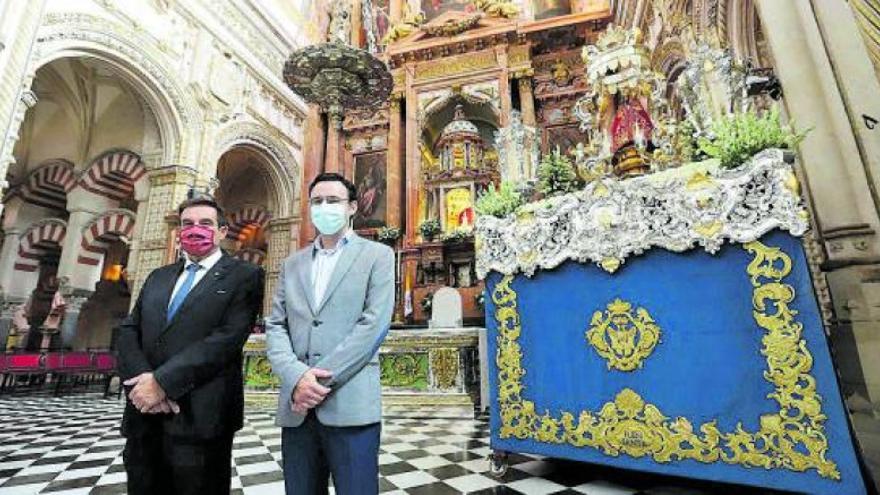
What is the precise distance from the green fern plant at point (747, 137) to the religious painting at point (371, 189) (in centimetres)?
954

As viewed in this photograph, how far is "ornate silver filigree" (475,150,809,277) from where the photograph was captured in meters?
1.92

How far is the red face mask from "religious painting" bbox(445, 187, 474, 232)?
27.5 ft

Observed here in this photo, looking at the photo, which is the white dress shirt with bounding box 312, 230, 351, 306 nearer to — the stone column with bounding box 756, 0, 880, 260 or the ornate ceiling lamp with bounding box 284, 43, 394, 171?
the stone column with bounding box 756, 0, 880, 260

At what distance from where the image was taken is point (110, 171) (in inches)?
415

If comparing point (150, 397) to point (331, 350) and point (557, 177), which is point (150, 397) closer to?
point (331, 350)

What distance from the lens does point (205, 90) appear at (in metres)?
10.2

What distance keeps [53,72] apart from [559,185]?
1313 cm

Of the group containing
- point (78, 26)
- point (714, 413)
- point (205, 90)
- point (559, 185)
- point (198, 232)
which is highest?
point (205, 90)

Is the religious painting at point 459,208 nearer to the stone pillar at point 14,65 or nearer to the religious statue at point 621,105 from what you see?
the religious statue at point 621,105

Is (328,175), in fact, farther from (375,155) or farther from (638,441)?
(375,155)

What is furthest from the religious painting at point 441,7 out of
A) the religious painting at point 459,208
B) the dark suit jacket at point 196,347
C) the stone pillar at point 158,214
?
the dark suit jacket at point 196,347

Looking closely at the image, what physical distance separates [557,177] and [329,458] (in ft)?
8.61

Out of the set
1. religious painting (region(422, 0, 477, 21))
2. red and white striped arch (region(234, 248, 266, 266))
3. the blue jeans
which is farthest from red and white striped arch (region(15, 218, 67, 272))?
the blue jeans

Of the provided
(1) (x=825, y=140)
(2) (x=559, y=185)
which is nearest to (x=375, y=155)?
(2) (x=559, y=185)
